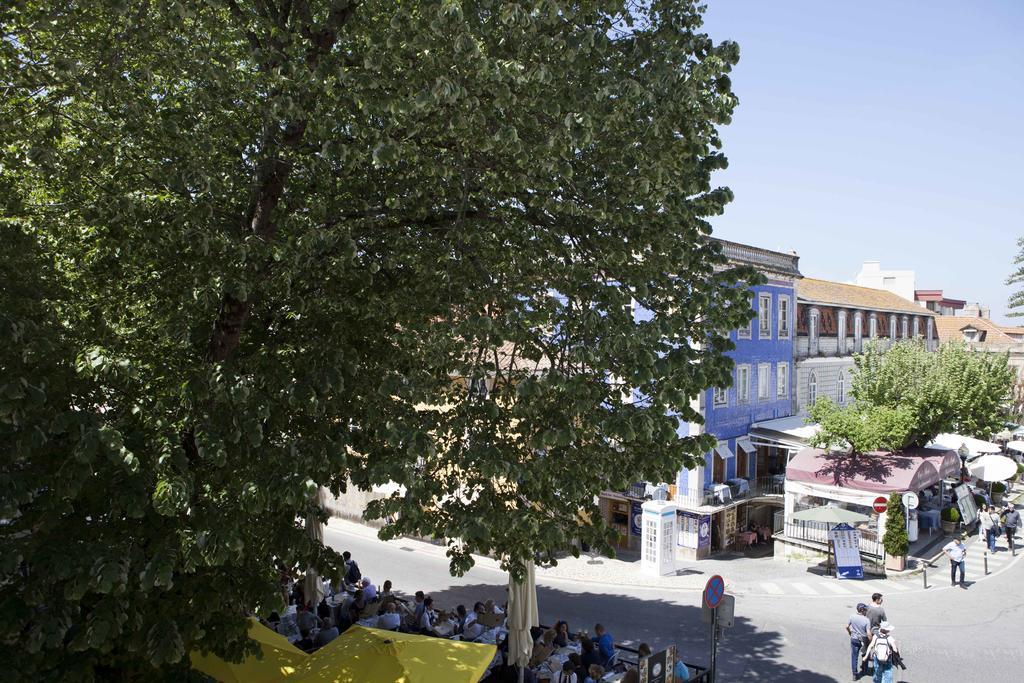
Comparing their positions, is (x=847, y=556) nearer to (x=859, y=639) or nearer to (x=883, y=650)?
(x=859, y=639)

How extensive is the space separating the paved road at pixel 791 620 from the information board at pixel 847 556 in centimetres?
71

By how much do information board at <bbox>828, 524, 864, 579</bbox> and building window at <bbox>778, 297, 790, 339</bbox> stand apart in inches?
384

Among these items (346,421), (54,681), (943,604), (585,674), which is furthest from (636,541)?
(54,681)

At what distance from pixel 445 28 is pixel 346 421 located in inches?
156

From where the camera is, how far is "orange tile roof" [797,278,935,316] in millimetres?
33344

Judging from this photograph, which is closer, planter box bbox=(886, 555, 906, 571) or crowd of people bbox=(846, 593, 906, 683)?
crowd of people bbox=(846, 593, 906, 683)

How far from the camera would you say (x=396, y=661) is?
9312 millimetres

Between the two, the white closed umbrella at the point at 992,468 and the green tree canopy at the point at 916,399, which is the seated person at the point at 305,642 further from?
the white closed umbrella at the point at 992,468

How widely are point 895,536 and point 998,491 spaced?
13.7 meters

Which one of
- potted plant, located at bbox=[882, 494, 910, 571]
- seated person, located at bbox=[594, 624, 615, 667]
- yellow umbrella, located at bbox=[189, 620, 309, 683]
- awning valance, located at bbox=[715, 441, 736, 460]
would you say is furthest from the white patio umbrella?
awning valance, located at bbox=[715, 441, 736, 460]

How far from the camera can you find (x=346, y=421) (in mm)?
8195

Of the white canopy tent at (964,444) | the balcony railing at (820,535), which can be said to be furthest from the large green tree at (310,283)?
the white canopy tent at (964,444)

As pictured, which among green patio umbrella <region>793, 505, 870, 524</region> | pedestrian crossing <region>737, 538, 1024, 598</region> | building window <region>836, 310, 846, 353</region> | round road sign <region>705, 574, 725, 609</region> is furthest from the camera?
building window <region>836, 310, 846, 353</region>

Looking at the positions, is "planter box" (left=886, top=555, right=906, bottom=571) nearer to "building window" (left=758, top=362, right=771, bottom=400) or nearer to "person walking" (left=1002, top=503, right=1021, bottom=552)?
"person walking" (left=1002, top=503, right=1021, bottom=552)
